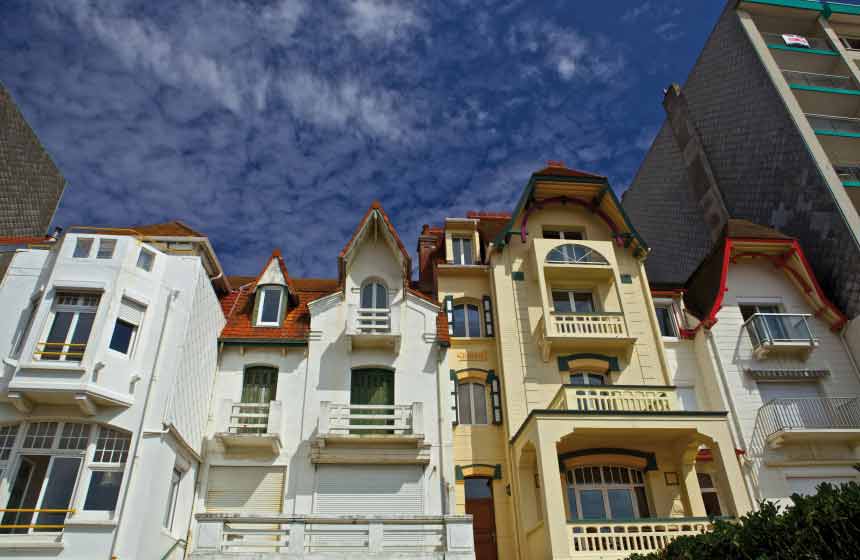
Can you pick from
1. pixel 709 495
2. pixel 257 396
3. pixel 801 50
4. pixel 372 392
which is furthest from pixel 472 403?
pixel 801 50

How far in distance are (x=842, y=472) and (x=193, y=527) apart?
793 inches

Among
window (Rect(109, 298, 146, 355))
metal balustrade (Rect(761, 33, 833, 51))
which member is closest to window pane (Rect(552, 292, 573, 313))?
window (Rect(109, 298, 146, 355))

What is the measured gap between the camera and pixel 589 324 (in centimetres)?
2077

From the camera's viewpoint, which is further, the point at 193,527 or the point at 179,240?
the point at 179,240

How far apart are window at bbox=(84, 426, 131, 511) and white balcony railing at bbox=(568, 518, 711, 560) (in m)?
11.4

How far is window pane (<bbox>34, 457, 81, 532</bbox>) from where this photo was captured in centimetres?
1363

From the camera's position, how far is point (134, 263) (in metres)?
16.8

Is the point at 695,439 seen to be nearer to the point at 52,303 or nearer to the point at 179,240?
the point at 179,240

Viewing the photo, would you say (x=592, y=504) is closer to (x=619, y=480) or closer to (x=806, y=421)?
(x=619, y=480)

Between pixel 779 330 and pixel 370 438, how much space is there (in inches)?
604

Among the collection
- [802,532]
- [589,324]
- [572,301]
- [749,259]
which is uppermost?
[749,259]

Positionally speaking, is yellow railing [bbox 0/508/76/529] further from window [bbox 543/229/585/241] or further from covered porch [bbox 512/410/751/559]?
window [bbox 543/229/585/241]

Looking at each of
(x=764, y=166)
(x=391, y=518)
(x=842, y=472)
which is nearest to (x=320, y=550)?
(x=391, y=518)

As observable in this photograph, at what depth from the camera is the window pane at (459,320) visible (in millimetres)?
21625
